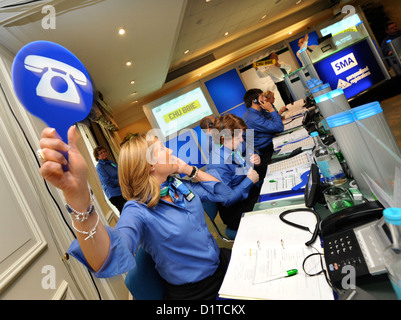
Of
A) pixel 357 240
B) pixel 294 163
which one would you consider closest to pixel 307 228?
pixel 357 240

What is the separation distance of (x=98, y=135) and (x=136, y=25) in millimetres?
2513

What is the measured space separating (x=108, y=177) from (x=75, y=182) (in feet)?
11.2

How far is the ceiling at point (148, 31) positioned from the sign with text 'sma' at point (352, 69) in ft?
7.55

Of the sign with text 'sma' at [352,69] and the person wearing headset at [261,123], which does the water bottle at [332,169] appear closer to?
the person wearing headset at [261,123]

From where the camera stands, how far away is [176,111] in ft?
23.9

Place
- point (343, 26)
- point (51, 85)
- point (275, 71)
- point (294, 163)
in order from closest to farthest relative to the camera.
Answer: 1. point (51, 85)
2. point (294, 163)
3. point (343, 26)
4. point (275, 71)

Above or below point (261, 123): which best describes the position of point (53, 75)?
above

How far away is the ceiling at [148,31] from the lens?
234cm

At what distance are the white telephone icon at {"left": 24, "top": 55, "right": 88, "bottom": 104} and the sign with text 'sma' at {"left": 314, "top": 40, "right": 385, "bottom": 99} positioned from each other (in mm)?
3731

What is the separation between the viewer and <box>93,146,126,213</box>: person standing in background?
3738 millimetres

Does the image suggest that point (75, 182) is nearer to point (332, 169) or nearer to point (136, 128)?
point (332, 169)

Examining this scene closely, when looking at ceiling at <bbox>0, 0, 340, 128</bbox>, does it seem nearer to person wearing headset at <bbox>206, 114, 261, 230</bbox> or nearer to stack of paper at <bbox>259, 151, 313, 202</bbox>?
person wearing headset at <bbox>206, 114, 261, 230</bbox>
